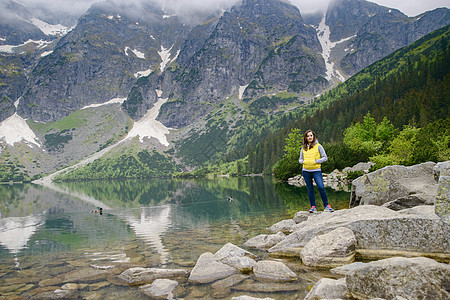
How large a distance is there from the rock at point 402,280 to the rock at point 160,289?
17.1ft

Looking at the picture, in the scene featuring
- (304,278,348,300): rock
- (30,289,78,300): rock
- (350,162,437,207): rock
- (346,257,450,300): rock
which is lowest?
(30,289,78,300): rock

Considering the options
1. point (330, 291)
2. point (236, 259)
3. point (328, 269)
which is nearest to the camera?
point (330, 291)

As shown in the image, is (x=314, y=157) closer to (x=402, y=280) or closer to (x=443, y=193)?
(x=443, y=193)

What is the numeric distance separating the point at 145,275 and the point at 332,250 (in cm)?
675

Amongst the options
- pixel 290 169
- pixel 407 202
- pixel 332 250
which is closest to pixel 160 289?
pixel 332 250

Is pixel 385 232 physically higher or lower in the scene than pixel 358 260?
higher

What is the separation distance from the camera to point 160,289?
339 inches

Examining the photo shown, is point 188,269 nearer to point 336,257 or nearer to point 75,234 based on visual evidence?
point 336,257

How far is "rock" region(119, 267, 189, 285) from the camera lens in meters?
9.65

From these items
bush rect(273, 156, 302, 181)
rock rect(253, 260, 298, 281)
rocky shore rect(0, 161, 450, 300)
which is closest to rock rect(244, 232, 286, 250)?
rocky shore rect(0, 161, 450, 300)

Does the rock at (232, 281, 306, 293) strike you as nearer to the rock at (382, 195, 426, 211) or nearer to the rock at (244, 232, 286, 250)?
the rock at (244, 232, 286, 250)

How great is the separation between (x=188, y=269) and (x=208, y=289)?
2387 millimetres

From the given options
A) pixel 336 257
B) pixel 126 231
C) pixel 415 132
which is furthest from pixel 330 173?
pixel 336 257

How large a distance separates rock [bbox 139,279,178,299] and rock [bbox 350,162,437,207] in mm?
13501
